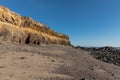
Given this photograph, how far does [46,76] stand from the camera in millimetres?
12281

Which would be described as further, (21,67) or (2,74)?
(21,67)

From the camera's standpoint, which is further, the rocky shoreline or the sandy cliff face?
the sandy cliff face

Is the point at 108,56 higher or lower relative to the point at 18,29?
lower

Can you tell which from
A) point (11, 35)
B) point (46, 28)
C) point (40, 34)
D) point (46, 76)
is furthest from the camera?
point (46, 28)

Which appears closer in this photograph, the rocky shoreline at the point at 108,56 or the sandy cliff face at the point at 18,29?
the rocky shoreline at the point at 108,56

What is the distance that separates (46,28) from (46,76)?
43.4 m

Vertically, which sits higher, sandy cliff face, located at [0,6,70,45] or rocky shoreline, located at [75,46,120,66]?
sandy cliff face, located at [0,6,70,45]

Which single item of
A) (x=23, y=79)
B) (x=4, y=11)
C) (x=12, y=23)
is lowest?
(x=23, y=79)

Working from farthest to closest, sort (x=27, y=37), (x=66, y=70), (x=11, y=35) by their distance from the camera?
(x=27, y=37)
(x=11, y=35)
(x=66, y=70)

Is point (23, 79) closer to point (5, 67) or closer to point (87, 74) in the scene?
point (5, 67)

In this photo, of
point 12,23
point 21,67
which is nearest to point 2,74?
point 21,67

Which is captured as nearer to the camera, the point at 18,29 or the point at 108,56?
the point at 108,56

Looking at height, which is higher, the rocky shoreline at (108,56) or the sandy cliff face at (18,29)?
the sandy cliff face at (18,29)

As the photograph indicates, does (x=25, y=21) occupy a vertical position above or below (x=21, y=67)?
above
